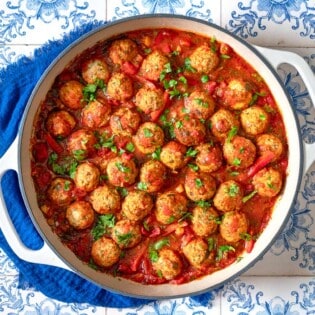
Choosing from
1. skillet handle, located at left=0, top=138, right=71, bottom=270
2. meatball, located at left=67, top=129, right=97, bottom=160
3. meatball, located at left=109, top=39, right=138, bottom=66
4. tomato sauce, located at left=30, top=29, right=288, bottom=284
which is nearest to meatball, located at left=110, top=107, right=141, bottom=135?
tomato sauce, located at left=30, top=29, right=288, bottom=284

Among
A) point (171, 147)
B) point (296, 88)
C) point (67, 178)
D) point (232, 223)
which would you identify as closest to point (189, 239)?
point (232, 223)

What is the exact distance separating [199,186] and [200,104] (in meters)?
0.35

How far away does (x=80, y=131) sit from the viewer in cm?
298

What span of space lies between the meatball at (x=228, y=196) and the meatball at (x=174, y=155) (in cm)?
20

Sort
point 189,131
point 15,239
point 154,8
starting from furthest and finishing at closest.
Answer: point 154,8
point 189,131
point 15,239

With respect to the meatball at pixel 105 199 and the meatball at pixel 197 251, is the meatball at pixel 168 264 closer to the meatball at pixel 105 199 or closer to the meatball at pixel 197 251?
the meatball at pixel 197 251

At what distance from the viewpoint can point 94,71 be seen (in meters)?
2.98

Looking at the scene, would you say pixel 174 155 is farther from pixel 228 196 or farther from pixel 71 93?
pixel 71 93

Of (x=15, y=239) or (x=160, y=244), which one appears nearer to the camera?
(x=15, y=239)

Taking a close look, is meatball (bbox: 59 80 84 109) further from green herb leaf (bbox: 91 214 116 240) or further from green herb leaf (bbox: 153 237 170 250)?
green herb leaf (bbox: 153 237 170 250)

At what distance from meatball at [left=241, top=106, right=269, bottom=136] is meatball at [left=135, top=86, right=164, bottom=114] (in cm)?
36

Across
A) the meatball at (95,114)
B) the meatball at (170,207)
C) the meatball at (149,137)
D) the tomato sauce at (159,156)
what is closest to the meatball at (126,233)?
the tomato sauce at (159,156)

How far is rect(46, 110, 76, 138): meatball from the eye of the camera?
2.95 m

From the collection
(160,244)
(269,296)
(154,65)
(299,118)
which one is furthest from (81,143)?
(269,296)
